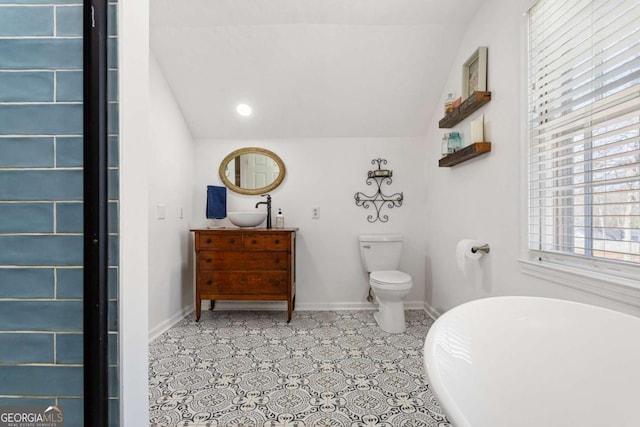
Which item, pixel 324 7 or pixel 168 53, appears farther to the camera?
pixel 168 53

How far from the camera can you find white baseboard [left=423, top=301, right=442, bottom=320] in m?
2.60

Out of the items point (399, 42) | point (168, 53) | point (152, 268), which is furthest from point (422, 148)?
point (152, 268)

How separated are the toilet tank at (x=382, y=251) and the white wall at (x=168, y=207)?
1.70 metres

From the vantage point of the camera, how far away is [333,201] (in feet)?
9.70

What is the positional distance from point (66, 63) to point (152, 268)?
186cm

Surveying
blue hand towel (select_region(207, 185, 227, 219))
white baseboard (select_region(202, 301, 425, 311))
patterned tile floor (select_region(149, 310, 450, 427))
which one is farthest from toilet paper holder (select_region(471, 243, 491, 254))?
blue hand towel (select_region(207, 185, 227, 219))

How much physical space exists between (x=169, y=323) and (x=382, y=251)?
77.1 inches

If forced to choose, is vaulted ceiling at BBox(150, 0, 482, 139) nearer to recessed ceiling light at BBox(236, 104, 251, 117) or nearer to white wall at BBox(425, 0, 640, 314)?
recessed ceiling light at BBox(236, 104, 251, 117)

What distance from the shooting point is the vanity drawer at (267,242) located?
252 centimetres

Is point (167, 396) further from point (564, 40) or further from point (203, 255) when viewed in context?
point (564, 40)

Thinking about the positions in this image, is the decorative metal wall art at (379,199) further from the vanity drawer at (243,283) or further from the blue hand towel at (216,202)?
the blue hand towel at (216,202)

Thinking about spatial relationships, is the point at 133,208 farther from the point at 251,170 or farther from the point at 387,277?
the point at 251,170

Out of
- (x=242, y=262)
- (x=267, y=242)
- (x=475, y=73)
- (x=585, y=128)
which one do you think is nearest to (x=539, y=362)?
(x=585, y=128)

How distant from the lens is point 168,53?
2314mm
